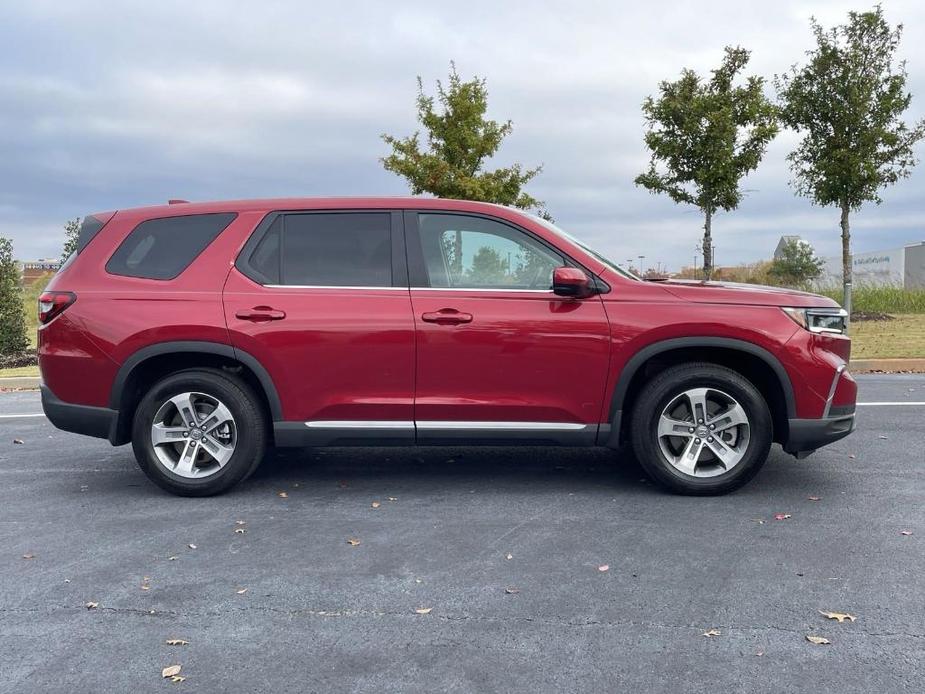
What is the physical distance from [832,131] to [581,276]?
1678 cm

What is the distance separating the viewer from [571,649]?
293cm

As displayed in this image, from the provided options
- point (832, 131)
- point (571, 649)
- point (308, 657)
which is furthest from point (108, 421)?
point (832, 131)

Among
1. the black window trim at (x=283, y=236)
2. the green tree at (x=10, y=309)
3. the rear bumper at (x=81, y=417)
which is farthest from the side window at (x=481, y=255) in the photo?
the green tree at (x=10, y=309)

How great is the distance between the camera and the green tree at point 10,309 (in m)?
16.4

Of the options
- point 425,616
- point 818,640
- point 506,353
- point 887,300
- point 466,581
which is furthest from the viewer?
point 887,300

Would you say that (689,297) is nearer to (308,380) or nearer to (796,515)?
(796,515)

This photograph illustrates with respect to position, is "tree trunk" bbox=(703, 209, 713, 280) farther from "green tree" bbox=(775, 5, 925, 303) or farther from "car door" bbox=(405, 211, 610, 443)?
"car door" bbox=(405, 211, 610, 443)

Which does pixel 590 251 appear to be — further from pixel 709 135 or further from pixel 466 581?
pixel 709 135

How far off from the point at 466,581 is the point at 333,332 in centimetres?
192

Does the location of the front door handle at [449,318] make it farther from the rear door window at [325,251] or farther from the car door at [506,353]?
the rear door window at [325,251]

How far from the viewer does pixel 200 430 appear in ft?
16.8

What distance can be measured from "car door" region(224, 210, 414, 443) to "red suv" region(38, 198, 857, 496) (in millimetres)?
10

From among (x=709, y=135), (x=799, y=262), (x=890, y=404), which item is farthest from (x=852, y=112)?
(x=799, y=262)

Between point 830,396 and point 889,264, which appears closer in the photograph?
point 830,396
